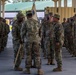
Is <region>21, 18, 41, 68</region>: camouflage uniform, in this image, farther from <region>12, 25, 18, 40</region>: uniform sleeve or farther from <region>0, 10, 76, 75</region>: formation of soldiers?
<region>12, 25, 18, 40</region>: uniform sleeve

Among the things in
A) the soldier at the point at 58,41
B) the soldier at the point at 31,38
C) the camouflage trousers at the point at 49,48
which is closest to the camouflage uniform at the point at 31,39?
the soldier at the point at 31,38

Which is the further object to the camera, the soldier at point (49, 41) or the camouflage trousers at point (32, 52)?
the soldier at point (49, 41)

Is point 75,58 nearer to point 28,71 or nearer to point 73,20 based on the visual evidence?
point 73,20

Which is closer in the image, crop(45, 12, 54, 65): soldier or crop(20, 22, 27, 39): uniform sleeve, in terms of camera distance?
crop(20, 22, 27, 39): uniform sleeve

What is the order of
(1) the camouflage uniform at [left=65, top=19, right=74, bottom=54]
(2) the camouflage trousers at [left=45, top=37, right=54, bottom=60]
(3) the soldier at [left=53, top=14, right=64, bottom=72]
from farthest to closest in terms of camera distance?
(1) the camouflage uniform at [left=65, top=19, right=74, bottom=54] < (2) the camouflage trousers at [left=45, top=37, right=54, bottom=60] < (3) the soldier at [left=53, top=14, right=64, bottom=72]

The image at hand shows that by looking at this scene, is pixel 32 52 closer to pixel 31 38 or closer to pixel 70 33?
pixel 31 38

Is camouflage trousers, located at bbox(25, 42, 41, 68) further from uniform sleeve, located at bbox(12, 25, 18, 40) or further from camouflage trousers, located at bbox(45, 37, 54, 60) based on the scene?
camouflage trousers, located at bbox(45, 37, 54, 60)

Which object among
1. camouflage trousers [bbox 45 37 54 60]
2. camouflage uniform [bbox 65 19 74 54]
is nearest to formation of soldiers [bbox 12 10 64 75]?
camouflage trousers [bbox 45 37 54 60]

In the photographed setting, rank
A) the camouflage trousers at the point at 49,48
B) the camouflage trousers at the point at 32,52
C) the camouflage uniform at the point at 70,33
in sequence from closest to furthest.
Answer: the camouflage trousers at the point at 32,52 → the camouflage trousers at the point at 49,48 → the camouflage uniform at the point at 70,33

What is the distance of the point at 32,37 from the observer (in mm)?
10094

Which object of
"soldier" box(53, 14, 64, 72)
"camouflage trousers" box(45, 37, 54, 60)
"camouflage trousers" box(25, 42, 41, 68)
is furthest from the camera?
"camouflage trousers" box(45, 37, 54, 60)

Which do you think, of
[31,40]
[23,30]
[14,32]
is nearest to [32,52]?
[31,40]

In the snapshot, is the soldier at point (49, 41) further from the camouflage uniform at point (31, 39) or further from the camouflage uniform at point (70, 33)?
the camouflage uniform at point (70, 33)

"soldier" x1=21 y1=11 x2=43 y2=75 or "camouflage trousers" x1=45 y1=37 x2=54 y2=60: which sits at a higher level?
"soldier" x1=21 y1=11 x2=43 y2=75
